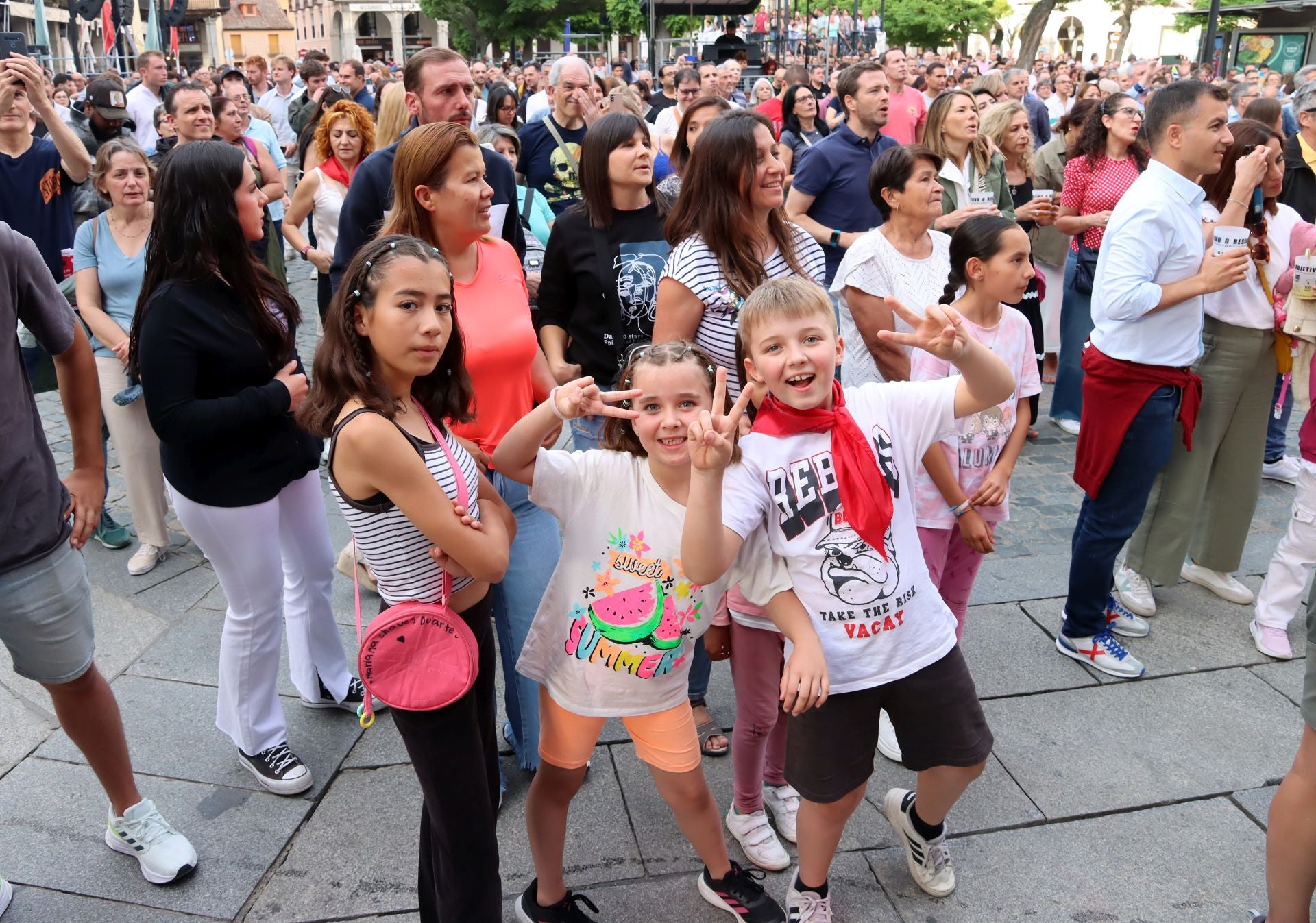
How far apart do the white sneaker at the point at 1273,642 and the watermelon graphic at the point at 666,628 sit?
9.40 feet

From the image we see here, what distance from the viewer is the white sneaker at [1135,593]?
4375 mm

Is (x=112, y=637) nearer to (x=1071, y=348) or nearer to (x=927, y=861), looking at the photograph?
(x=927, y=861)

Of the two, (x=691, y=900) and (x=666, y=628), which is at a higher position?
(x=666, y=628)

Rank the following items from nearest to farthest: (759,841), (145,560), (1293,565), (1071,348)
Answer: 1. (759,841)
2. (1293,565)
3. (145,560)
4. (1071,348)

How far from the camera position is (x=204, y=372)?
2900 mm

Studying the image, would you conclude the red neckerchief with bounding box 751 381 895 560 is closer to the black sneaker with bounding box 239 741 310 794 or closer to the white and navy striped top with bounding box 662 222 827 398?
the white and navy striped top with bounding box 662 222 827 398

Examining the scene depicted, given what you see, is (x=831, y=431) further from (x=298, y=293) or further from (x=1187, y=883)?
(x=298, y=293)

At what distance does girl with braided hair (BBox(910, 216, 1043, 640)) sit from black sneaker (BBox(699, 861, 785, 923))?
1.09 metres

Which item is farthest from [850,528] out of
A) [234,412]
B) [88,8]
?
[88,8]

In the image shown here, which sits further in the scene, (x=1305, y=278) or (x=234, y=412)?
(x=1305, y=278)

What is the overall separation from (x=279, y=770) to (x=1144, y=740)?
2.87m

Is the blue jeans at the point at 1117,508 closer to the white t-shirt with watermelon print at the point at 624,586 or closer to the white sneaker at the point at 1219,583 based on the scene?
the white sneaker at the point at 1219,583

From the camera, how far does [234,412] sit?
287 cm

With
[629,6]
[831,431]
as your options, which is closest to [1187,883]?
[831,431]
